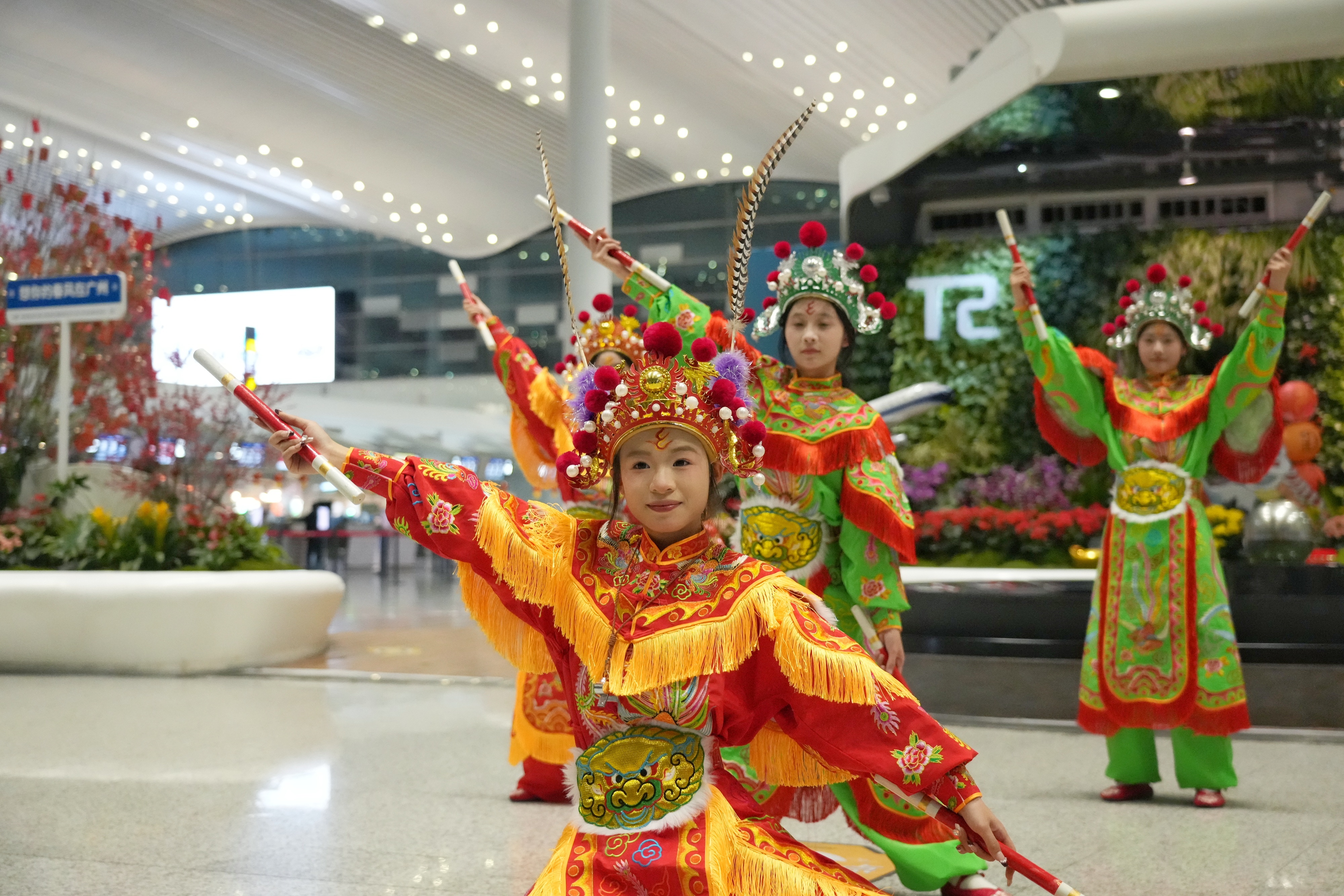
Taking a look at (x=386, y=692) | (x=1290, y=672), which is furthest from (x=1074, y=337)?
(x=386, y=692)

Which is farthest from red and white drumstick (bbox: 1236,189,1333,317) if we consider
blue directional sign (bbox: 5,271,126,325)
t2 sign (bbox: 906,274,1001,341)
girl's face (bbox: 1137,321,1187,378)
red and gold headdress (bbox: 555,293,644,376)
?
blue directional sign (bbox: 5,271,126,325)

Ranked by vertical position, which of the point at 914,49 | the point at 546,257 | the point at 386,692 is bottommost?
the point at 386,692

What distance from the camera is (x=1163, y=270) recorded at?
170 inches

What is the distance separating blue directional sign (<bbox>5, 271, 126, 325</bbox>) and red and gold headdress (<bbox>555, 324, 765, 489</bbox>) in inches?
254

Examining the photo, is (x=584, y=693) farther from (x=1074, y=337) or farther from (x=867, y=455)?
(x=1074, y=337)

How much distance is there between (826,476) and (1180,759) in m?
1.81

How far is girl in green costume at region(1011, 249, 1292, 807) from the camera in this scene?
3.82m

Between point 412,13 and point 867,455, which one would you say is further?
point 412,13

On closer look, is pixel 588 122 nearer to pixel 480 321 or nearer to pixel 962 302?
pixel 480 321

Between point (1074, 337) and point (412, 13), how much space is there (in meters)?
5.52

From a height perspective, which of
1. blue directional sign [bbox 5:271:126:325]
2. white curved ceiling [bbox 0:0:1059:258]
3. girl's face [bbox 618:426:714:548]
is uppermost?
white curved ceiling [bbox 0:0:1059:258]

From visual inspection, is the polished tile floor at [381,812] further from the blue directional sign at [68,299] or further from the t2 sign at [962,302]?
the t2 sign at [962,302]

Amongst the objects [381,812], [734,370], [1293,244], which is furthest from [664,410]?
[1293,244]

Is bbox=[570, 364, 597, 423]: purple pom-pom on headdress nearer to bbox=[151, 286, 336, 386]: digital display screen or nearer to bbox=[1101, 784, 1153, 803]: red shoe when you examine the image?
bbox=[1101, 784, 1153, 803]: red shoe
